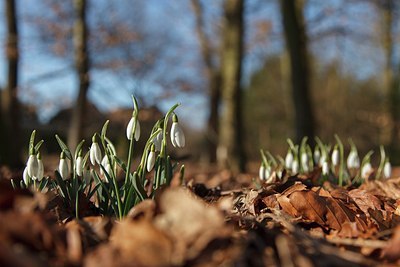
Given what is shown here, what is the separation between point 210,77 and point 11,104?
1310cm

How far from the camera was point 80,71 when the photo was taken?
9336 millimetres

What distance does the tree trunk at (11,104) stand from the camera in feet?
23.2

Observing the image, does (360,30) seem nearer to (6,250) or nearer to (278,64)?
(278,64)

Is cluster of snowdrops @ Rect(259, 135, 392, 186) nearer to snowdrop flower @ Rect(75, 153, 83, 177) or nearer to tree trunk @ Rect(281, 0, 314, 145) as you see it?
snowdrop flower @ Rect(75, 153, 83, 177)

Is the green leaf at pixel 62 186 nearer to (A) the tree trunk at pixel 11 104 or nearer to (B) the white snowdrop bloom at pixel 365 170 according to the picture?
(B) the white snowdrop bloom at pixel 365 170

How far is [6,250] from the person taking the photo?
751mm

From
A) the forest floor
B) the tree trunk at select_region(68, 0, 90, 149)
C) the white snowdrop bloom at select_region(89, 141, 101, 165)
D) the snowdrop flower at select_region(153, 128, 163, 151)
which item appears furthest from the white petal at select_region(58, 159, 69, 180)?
the tree trunk at select_region(68, 0, 90, 149)

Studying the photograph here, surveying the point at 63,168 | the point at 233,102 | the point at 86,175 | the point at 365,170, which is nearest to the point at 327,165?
the point at 365,170

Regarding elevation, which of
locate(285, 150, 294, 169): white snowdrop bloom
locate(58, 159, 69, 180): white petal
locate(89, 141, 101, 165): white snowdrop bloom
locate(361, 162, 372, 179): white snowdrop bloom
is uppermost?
locate(89, 141, 101, 165): white snowdrop bloom

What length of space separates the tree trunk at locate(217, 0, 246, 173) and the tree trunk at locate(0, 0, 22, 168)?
3.54 m

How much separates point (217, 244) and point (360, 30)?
51.3 feet

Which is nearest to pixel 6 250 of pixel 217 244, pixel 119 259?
pixel 119 259

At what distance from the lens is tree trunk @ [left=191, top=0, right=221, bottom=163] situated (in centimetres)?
1977

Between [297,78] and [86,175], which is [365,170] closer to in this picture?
[86,175]
